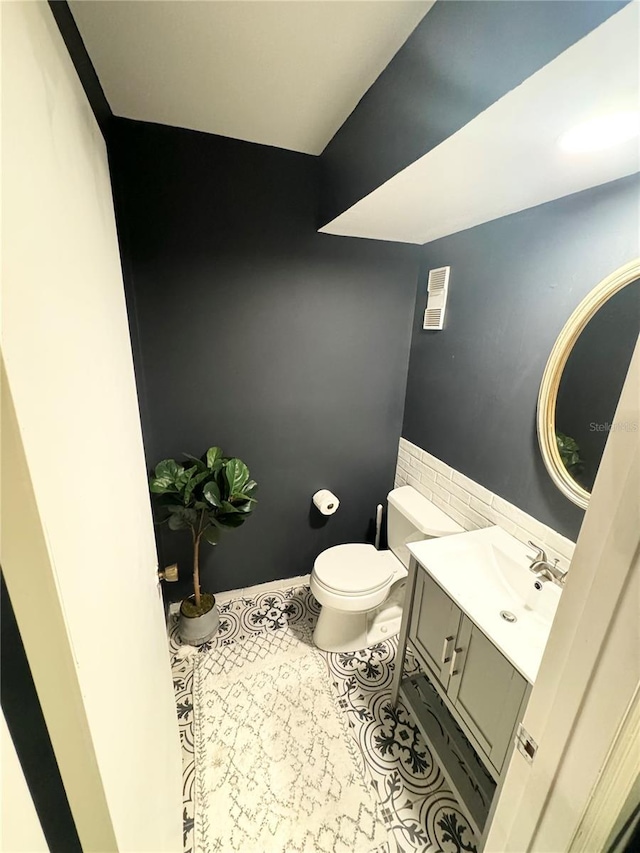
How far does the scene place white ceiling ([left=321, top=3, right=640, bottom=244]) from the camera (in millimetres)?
609

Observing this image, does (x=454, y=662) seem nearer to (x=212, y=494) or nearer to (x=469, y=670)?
(x=469, y=670)

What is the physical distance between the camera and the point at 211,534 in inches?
64.3

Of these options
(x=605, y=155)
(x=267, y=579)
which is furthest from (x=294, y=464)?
(x=605, y=155)

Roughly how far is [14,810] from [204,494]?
1.25m

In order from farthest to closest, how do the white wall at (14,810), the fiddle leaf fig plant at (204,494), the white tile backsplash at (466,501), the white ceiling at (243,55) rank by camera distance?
the fiddle leaf fig plant at (204,494) < the white tile backsplash at (466,501) < the white ceiling at (243,55) < the white wall at (14,810)

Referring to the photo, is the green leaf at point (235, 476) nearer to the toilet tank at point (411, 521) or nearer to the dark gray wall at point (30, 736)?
the toilet tank at point (411, 521)

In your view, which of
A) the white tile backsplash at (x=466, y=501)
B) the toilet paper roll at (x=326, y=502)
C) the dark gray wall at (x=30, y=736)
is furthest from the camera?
the toilet paper roll at (x=326, y=502)

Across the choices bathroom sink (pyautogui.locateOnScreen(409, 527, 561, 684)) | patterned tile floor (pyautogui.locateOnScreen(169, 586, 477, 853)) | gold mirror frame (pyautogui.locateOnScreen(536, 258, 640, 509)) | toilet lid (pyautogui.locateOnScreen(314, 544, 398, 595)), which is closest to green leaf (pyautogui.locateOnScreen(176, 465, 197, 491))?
toilet lid (pyautogui.locateOnScreen(314, 544, 398, 595))

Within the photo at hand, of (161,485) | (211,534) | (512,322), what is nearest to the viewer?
(512,322)

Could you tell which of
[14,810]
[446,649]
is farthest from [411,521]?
[14,810]

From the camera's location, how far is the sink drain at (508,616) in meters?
1.05

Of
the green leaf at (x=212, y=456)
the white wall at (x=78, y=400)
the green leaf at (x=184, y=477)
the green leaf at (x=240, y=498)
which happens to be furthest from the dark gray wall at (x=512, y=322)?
the white wall at (x=78, y=400)

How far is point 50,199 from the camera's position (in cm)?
49

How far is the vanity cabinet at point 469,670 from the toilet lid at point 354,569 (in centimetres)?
35
